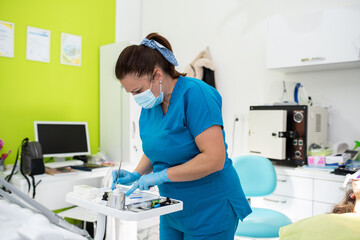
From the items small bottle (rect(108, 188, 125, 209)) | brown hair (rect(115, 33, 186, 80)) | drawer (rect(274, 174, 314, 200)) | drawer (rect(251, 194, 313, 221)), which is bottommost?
drawer (rect(251, 194, 313, 221))

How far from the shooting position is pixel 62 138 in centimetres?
283

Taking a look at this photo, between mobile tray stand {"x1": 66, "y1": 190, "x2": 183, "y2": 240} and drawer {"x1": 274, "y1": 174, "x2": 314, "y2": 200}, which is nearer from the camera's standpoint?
mobile tray stand {"x1": 66, "y1": 190, "x2": 183, "y2": 240}

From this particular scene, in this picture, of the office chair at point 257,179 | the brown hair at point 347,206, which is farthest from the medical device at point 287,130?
the brown hair at point 347,206

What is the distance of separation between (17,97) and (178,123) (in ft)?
6.57

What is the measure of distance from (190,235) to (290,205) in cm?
134

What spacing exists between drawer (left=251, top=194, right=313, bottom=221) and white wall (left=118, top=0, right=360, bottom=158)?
2.33 feet

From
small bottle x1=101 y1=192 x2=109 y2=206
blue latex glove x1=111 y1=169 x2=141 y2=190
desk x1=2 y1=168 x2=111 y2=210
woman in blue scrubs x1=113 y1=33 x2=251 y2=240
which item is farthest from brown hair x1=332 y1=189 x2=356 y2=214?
desk x1=2 y1=168 x2=111 y2=210

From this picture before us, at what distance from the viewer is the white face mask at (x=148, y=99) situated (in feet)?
4.28

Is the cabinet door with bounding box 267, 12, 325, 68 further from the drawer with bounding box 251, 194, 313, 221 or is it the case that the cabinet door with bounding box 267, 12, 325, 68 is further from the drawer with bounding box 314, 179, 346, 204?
the drawer with bounding box 251, 194, 313, 221

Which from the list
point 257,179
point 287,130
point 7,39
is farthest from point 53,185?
point 287,130

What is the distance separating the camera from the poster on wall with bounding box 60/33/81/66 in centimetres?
304

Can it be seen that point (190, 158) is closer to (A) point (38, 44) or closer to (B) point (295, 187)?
(B) point (295, 187)

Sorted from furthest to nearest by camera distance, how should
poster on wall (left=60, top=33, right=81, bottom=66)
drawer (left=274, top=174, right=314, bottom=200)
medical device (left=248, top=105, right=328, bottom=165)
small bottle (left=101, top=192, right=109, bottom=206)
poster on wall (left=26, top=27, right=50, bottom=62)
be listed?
poster on wall (left=60, top=33, right=81, bottom=66) < poster on wall (left=26, top=27, right=50, bottom=62) < medical device (left=248, top=105, right=328, bottom=165) < drawer (left=274, top=174, right=314, bottom=200) < small bottle (left=101, top=192, right=109, bottom=206)

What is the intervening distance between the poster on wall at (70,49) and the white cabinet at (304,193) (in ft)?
6.75
